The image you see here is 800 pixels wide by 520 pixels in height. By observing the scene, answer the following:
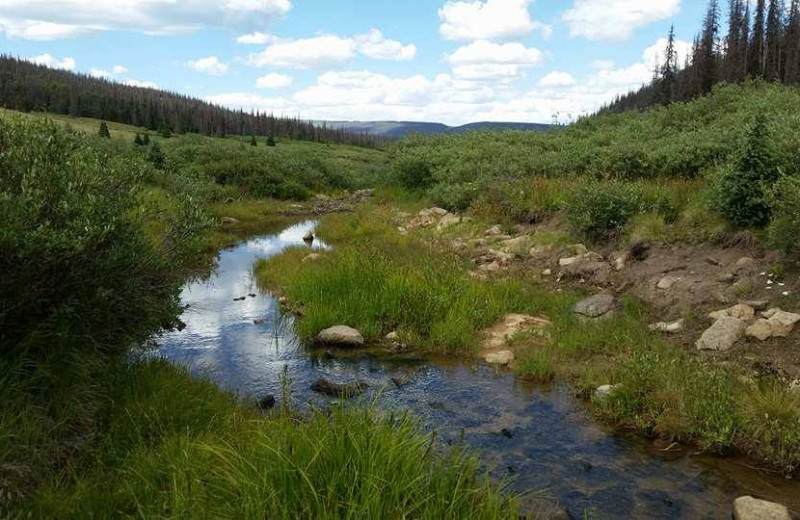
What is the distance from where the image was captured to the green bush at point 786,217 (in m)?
8.80

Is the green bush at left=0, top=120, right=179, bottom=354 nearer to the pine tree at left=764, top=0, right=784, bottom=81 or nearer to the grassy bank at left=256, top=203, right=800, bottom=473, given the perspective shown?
the grassy bank at left=256, top=203, right=800, bottom=473

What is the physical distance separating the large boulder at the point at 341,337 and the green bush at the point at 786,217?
6935mm

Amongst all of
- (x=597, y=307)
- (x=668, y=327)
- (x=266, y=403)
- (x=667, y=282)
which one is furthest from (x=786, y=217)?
(x=266, y=403)

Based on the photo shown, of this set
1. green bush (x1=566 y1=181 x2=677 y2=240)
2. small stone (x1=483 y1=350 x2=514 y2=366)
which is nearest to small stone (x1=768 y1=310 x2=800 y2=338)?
small stone (x1=483 y1=350 x2=514 y2=366)

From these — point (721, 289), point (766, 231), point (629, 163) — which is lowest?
point (721, 289)

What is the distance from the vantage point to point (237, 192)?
33.4 meters

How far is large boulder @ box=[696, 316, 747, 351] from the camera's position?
8297mm

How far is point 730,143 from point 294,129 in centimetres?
15461

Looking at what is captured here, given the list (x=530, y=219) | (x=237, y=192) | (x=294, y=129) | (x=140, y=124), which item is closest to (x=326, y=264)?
(x=530, y=219)

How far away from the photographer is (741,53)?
7281cm

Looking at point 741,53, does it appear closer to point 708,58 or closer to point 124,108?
point 708,58

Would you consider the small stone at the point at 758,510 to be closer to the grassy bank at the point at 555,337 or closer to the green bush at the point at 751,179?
the grassy bank at the point at 555,337

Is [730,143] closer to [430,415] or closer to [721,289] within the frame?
[721,289]

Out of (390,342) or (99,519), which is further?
(390,342)
